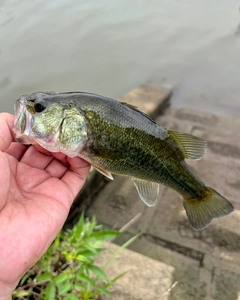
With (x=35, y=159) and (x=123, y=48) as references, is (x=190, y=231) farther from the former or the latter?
(x=123, y=48)

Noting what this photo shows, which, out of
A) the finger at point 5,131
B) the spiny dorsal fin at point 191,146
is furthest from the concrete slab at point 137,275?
the finger at point 5,131

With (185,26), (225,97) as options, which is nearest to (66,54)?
(185,26)

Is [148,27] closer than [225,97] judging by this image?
No

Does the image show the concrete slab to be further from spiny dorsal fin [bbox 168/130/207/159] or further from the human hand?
spiny dorsal fin [bbox 168/130/207/159]

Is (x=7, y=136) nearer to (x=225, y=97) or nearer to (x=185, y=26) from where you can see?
(x=225, y=97)

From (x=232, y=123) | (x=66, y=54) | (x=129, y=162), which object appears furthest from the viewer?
(x=66, y=54)

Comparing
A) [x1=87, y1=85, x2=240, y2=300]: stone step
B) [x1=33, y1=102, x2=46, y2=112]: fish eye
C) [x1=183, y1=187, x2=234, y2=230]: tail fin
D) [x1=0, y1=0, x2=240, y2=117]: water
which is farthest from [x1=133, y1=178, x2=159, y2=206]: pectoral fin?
[x1=0, y1=0, x2=240, y2=117]: water

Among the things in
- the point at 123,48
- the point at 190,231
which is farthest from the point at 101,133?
the point at 123,48
